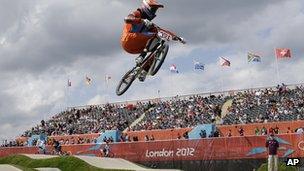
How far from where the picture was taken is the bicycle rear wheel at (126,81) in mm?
18956

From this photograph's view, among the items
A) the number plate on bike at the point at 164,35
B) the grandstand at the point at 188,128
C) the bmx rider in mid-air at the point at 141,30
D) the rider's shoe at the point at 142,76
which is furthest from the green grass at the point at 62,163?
the number plate on bike at the point at 164,35

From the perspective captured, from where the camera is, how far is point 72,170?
30.2 meters

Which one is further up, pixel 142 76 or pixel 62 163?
pixel 142 76

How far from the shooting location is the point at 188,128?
45.9m

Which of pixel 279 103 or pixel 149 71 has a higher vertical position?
pixel 279 103

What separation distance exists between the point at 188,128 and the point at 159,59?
95.2ft

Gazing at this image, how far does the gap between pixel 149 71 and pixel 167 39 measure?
170cm

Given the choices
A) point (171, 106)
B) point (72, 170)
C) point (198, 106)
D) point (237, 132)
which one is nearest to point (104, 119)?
point (171, 106)

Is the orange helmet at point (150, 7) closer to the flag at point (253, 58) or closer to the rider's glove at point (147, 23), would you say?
the rider's glove at point (147, 23)

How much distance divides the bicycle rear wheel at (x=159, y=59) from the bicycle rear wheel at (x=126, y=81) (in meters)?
1.34

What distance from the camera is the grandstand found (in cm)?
3412

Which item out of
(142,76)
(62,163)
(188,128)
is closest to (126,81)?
(142,76)

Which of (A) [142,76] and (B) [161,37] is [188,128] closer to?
(A) [142,76]

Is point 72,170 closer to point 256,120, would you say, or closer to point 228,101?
point 256,120
